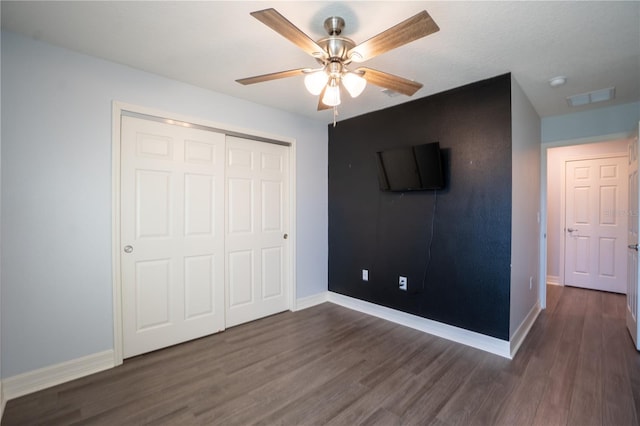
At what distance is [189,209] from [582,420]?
10.9 ft

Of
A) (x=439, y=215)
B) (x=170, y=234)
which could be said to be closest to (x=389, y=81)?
(x=439, y=215)

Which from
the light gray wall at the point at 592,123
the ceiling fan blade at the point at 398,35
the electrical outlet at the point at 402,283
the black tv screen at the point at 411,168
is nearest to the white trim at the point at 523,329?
the electrical outlet at the point at 402,283

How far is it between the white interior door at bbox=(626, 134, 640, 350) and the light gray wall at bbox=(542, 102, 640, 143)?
379 mm

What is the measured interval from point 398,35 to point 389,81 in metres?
0.45

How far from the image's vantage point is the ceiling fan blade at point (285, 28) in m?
1.24

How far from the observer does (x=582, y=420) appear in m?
1.76

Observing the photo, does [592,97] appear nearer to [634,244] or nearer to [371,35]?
[634,244]

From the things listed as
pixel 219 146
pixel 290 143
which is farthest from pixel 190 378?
pixel 290 143

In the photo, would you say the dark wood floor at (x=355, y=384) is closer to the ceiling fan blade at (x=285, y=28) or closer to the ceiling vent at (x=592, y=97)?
the ceiling fan blade at (x=285, y=28)

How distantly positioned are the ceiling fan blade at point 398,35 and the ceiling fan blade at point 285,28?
0.22 metres

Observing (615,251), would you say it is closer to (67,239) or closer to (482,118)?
(482,118)

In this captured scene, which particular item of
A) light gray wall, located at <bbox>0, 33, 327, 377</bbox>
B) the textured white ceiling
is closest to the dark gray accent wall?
the textured white ceiling

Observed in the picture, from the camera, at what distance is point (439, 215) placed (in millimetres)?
2926

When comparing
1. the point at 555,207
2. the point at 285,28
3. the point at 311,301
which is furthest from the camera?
the point at 555,207
